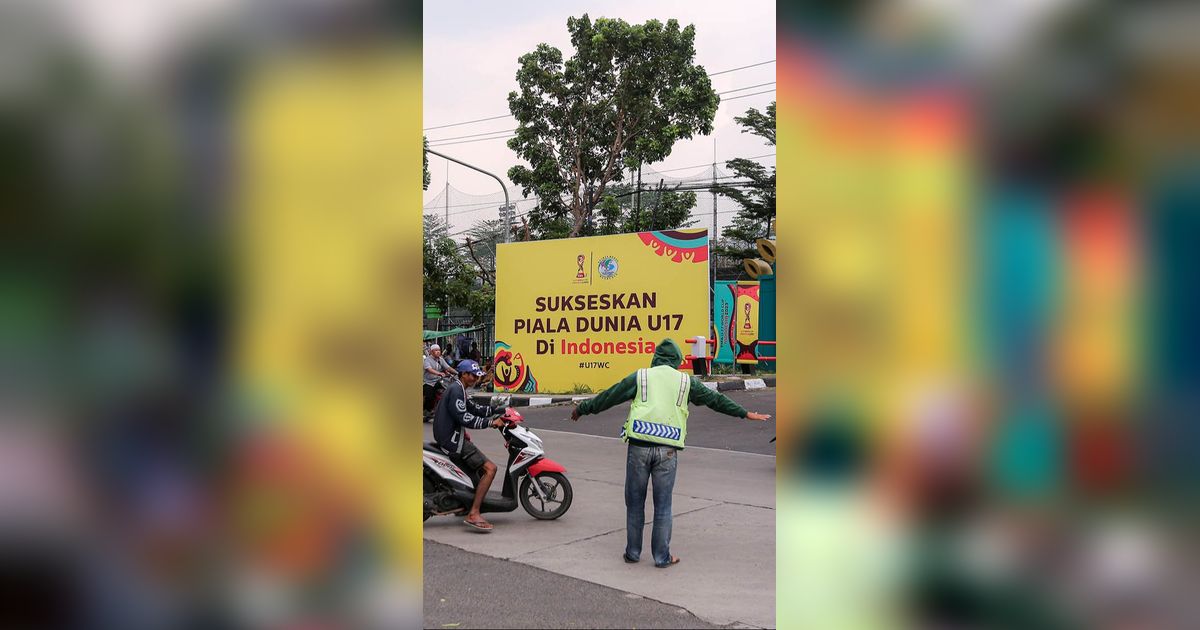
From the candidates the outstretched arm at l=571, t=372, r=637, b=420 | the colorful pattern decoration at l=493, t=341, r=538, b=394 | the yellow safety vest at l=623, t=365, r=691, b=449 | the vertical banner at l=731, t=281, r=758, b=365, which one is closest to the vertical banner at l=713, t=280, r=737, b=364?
the vertical banner at l=731, t=281, r=758, b=365

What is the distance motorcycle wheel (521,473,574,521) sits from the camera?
7199mm

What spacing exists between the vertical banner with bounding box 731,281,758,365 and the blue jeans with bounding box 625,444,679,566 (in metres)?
19.9

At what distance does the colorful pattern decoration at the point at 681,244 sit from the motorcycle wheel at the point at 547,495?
11.9 meters

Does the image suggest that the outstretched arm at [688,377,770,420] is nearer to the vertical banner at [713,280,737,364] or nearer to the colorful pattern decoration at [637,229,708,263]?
the colorful pattern decoration at [637,229,708,263]

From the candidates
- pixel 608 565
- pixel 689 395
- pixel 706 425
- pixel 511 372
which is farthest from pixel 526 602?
pixel 511 372

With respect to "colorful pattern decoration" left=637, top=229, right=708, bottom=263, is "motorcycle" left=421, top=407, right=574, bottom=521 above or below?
below

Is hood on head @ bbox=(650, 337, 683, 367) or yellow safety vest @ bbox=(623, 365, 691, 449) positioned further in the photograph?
hood on head @ bbox=(650, 337, 683, 367)
